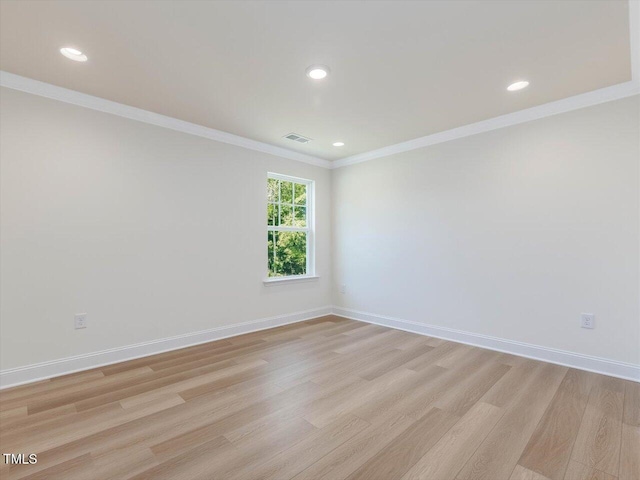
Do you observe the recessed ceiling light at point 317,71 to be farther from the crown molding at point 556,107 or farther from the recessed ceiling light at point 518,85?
the crown molding at point 556,107

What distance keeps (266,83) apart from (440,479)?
295 centimetres

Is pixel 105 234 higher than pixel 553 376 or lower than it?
higher

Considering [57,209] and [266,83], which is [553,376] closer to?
[266,83]

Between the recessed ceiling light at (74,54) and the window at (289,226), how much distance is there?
7.94ft

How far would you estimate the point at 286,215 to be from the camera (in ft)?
15.2

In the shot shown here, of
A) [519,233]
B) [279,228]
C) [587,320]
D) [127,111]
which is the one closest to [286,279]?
[279,228]

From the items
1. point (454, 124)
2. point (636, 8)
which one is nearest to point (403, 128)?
point (454, 124)

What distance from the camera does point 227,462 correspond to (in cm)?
162

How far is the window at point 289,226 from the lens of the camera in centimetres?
444

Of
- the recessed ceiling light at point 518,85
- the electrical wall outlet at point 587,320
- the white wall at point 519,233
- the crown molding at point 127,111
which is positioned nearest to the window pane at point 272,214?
the crown molding at point 127,111

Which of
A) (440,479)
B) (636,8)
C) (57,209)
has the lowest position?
(440,479)

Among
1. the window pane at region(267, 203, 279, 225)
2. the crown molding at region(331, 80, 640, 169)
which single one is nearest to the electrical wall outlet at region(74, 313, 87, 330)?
the window pane at region(267, 203, 279, 225)

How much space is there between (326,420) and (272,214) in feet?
9.78

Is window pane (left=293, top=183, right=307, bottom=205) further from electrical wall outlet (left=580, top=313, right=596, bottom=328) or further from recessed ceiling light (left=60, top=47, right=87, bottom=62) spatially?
electrical wall outlet (left=580, top=313, right=596, bottom=328)
